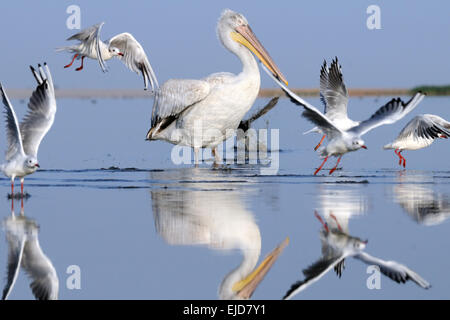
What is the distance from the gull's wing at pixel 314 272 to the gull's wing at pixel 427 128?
22.9 feet

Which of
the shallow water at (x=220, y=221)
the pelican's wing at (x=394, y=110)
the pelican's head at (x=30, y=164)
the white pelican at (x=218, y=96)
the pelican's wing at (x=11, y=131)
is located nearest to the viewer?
the shallow water at (x=220, y=221)

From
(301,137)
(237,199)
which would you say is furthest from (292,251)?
(301,137)

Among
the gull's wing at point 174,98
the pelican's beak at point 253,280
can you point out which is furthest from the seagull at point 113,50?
the pelican's beak at point 253,280

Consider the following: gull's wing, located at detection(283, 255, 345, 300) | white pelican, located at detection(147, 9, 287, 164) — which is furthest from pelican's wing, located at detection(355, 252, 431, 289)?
white pelican, located at detection(147, 9, 287, 164)

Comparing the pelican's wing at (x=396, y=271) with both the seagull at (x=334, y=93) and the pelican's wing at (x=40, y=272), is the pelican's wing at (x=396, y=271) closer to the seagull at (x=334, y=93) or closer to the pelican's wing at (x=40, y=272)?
the pelican's wing at (x=40, y=272)

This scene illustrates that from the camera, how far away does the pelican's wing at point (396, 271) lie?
5.28 metres

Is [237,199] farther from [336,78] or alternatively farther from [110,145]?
[110,145]

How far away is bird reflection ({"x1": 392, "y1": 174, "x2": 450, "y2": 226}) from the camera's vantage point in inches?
292

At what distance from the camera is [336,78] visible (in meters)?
13.0

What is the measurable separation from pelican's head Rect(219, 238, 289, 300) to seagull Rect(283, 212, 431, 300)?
243mm

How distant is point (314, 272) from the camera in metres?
5.47

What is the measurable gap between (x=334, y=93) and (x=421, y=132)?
1.34 m

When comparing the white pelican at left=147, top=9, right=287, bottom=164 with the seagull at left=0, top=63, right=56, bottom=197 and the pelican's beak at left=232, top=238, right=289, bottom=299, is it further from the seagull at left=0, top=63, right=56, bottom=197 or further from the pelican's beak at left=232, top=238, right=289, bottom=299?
the pelican's beak at left=232, top=238, right=289, bottom=299

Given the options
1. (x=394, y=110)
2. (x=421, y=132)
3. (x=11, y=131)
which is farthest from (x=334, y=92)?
(x=11, y=131)
